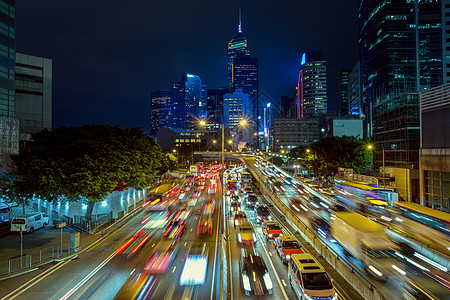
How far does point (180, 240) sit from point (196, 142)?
449 feet

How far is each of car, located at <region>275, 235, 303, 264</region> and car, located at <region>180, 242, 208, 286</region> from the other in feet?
17.4

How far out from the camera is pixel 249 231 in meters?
22.8

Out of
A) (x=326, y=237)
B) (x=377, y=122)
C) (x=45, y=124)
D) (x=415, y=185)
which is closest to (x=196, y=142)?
(x=45, y=124)

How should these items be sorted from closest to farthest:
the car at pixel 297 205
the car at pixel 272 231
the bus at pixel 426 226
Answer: the bus at pixel 426 226, the car at pixel 272 231, the car at pixel 297 205

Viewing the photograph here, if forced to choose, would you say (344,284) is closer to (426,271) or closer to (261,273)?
(261,273)

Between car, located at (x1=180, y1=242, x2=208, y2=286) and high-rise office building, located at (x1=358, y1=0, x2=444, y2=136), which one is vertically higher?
high-rise office building, located at (x1=358, y1=0, x2=444, y2=136)

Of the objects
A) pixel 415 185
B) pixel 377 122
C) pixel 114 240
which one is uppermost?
pixel 377 122

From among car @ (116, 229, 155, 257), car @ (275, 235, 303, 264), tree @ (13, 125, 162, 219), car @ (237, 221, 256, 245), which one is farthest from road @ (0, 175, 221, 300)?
tree @ (13, 125, 162, 219)

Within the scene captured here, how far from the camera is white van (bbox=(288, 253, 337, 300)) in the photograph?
460 inches

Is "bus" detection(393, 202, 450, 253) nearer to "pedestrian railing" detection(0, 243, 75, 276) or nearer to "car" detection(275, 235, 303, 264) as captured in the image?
"car" detection(275, 235, 303, 264)

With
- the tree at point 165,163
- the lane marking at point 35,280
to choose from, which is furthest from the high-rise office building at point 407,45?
the lane marking at point 35,280

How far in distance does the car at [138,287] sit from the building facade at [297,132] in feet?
434

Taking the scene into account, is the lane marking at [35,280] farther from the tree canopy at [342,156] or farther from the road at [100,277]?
the tree canopy at [342,156]

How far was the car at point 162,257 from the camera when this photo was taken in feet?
53.7
